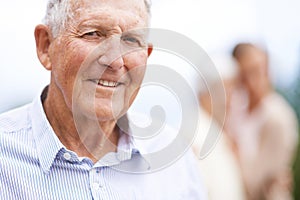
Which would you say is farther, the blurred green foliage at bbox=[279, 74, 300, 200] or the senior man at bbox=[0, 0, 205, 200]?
the blurred green foliage at bbox=[279, 74, 300, 200]

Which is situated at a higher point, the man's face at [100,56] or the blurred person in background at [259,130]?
the man's face at [100,56]

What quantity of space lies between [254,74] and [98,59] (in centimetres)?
160

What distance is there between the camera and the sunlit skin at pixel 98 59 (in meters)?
1.60

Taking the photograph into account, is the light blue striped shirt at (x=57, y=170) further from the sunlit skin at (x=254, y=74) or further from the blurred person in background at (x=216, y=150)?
the sunlit skin at (x=254, y=74)

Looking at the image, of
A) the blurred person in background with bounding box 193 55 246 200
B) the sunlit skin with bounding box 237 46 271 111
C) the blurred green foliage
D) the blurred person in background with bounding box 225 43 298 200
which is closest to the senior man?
the blurred person in background with bounding box 193 55 246 200

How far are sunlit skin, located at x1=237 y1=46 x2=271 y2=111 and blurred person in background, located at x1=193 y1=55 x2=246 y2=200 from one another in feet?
0.74

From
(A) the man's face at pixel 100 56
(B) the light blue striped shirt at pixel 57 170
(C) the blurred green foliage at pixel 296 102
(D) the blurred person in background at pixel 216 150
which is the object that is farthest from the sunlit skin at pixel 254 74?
(C) the blurred green foliage at pixel 296 102

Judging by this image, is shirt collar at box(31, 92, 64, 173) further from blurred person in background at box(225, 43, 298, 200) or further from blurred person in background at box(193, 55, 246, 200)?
blurred person in background at box(225, 43, 298, 200)

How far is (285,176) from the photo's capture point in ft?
10.1

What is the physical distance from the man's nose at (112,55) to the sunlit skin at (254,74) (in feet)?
4.89

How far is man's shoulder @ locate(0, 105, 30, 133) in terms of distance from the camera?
5.29 feet

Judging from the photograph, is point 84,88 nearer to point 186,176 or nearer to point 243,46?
point 186,176

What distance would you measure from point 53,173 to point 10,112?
21 centimetres

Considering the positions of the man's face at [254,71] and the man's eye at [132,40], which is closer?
the man's eye at [132,40]
